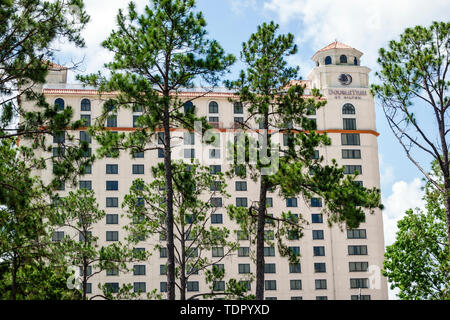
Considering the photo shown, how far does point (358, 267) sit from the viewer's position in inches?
2461

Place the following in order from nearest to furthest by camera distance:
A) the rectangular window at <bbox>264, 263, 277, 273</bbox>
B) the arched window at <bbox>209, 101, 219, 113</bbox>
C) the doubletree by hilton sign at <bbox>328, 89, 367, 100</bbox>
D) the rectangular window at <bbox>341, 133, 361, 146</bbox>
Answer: the rectangular window at <bbox>264, 263, 277, 273</bbox>, the arched window at <bbox>209, 101, 219, 113</bbox>, the rectangular window at <bbox>341, 133, 361, 146</bbox>, the doubletree by hilton sign at <bbox>328, 89, 367, 100</bbox>

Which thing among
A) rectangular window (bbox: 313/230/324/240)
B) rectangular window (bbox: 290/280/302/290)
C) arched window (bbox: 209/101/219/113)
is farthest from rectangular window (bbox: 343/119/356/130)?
rectangular window (bbox: 290/280/302/290)

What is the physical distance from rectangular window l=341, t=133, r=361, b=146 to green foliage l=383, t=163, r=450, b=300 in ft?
100

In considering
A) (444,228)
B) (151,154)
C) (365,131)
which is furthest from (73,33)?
(365,131)

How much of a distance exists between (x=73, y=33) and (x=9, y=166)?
9.11 m

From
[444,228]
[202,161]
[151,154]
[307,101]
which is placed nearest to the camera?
[307,101]

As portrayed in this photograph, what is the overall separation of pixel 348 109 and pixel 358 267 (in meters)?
18.6

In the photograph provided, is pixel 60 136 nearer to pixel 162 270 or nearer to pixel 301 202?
pixel 162 270

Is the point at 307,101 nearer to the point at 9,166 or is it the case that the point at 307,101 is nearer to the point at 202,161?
the point at 9,166

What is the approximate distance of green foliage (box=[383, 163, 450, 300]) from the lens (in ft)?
108

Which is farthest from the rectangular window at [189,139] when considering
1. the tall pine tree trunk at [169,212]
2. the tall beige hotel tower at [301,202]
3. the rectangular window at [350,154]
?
the tall pine tree trunk at [169,212]

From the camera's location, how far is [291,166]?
18.6 metres

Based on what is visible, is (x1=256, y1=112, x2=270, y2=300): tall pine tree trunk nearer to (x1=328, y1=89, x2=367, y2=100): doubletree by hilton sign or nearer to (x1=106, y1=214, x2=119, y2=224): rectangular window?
(x1=106, y1=214, x2=119, y2=224): rectangular window

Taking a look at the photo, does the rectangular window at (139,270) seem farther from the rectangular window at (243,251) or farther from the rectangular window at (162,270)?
the rectangular window at (243,251)
